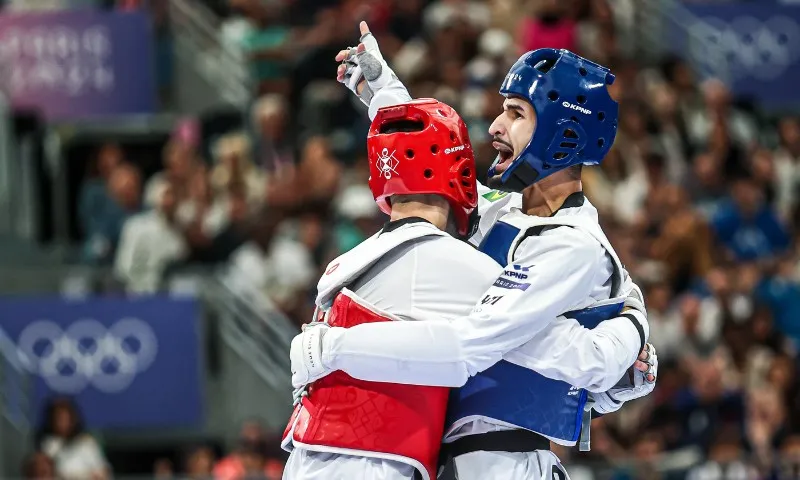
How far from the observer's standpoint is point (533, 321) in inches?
223

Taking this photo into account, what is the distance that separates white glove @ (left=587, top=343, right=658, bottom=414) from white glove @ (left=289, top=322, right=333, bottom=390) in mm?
1163

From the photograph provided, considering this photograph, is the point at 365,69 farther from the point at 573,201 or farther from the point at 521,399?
the point at 521,399

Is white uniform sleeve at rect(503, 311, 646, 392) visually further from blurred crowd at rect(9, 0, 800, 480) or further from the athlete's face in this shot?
blurred crowd at rect(9, 0, 800, 480)

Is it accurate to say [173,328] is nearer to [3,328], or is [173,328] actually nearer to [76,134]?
[3,328]

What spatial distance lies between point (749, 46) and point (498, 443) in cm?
1258

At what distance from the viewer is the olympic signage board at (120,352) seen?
44.8 feet

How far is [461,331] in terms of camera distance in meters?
5.63

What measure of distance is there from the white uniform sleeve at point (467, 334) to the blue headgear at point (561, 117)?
1.34ft

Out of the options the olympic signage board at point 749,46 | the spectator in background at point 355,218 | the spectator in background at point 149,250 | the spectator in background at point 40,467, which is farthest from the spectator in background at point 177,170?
the olympic signage board at point 749,46

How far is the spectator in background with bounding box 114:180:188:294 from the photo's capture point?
1409cm

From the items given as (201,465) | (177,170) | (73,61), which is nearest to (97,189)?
(177,170)

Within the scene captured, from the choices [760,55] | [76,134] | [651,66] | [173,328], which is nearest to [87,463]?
[173,328]

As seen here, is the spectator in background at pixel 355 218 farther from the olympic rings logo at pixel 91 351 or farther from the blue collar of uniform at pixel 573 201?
the blue collar of uniform at pixel 573 201

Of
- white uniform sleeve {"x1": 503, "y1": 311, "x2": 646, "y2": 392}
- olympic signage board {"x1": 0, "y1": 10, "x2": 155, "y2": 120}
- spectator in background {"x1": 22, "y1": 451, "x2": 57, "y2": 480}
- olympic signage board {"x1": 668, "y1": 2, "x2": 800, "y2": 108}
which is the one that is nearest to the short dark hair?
white uniform sleeve {"x1": 503, "y1": 311, "x2": 646, "y2": 392}
